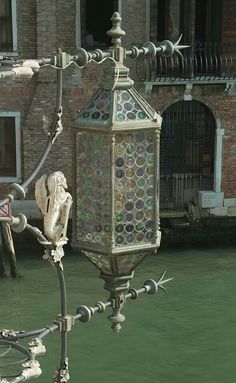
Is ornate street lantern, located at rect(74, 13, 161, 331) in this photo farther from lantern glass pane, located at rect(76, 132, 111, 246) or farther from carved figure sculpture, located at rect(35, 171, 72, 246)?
carved figure sculpture, located at rect(35, 171, 72, 246)

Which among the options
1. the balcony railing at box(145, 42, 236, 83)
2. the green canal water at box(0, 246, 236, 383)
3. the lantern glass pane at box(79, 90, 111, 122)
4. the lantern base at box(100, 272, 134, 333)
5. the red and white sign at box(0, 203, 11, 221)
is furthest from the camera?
the balcony railing at box(145, 42, 236, 83)

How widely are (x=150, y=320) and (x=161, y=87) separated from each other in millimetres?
3755

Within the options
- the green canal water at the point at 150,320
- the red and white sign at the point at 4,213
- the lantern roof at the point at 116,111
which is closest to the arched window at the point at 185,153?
the green canal water at the point at 150,320

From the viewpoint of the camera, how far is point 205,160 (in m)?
11.7

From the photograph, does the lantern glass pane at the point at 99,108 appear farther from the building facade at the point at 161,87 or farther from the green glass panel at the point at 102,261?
the building facade at the point at 161,87

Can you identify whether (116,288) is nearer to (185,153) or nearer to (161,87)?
(161,87)

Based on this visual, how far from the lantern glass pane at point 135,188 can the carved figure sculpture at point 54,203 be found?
8.1 inches

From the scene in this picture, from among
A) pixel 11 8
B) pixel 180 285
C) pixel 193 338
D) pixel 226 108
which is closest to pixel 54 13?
pixel 11 8

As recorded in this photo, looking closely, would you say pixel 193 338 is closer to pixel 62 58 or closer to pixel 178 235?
pixel 178 235

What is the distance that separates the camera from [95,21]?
1112 centimetres

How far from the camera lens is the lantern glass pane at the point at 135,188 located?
281 centimetres

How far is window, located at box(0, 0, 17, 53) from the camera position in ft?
35.0

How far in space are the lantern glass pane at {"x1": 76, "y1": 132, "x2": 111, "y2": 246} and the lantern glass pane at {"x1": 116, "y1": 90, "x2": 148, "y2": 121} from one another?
10 centimetres

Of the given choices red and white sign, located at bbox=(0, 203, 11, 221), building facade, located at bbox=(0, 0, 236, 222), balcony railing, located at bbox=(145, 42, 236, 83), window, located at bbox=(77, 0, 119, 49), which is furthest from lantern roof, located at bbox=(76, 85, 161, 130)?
window, located at bbox=(77, 0, 119, 49)
